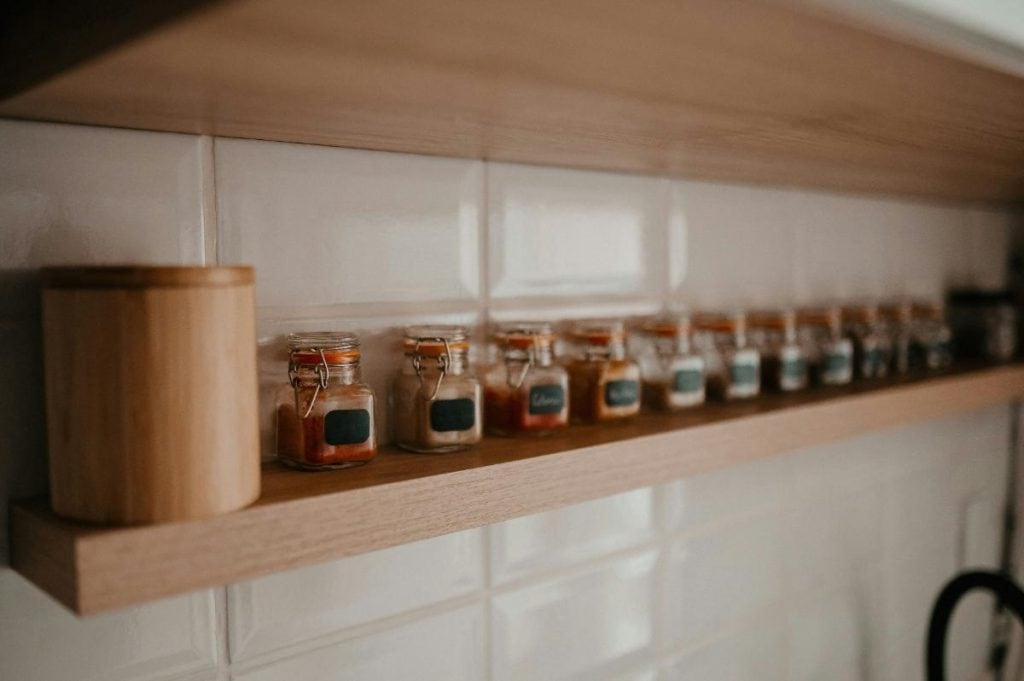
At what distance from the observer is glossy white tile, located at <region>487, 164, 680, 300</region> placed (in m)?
0.85

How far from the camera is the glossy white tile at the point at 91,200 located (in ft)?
1.91

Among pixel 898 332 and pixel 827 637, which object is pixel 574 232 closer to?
pixel 898 332

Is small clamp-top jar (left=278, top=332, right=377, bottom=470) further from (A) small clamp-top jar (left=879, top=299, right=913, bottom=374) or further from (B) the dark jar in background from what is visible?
(B) the dark jar in background

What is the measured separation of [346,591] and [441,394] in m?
0.22

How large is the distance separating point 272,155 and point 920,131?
580mm

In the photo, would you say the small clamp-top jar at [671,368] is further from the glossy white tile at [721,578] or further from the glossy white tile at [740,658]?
the glossy white tile at [740,658]

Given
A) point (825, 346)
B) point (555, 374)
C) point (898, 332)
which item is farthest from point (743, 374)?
point (898, 332)

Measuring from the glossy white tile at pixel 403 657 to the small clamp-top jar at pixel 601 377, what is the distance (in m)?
0.25

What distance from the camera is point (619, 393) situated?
2.68 ft

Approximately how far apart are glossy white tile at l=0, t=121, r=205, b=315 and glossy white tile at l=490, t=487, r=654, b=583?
1.45 feet

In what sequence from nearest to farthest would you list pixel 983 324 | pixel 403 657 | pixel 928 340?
pixel 403 657
pixel 928 340
pixel 983 324

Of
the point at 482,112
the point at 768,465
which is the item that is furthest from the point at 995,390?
the point at 482,112

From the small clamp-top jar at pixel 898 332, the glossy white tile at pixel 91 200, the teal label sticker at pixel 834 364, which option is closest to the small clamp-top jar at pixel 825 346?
the teal label sticker at pixel 834 364

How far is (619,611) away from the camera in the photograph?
3.26 ft
